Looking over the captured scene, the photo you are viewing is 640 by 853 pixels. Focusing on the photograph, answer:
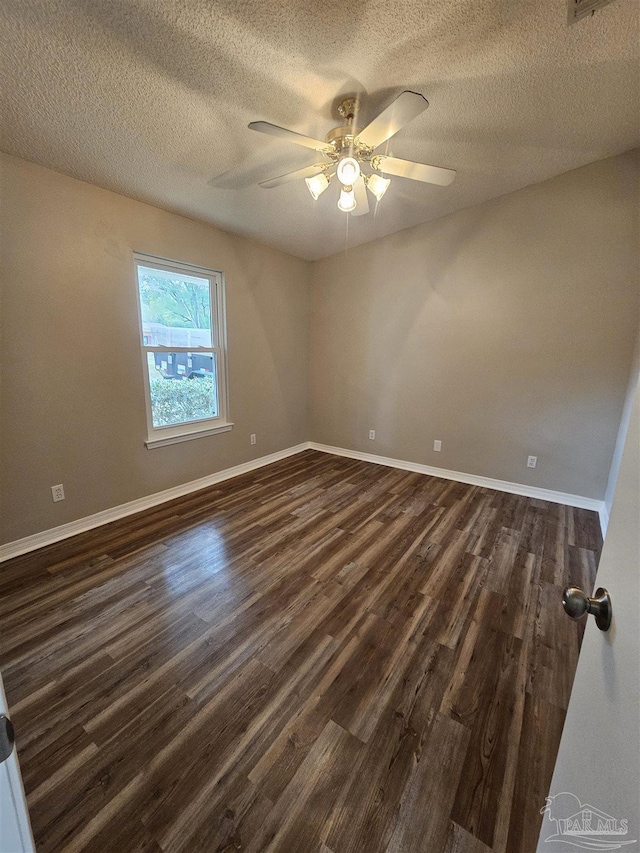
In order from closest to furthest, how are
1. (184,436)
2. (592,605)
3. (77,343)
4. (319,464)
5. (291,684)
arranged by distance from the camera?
(592,605)
(291,684)
(77,343)
(184,436)
(319,464)

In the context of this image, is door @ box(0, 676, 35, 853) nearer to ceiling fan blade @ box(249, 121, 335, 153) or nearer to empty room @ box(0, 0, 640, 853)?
empty room @ box(0, 0, 640, 853)

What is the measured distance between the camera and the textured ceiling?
132 cm

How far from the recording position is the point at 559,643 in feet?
5.12

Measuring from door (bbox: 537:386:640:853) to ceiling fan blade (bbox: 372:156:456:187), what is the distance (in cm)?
171

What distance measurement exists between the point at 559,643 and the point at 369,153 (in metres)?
2.68

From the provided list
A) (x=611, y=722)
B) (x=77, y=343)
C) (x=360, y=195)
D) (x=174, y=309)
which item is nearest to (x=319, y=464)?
(x=174, y=309)

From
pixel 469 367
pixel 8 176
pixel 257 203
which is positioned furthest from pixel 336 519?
pixel 8 176

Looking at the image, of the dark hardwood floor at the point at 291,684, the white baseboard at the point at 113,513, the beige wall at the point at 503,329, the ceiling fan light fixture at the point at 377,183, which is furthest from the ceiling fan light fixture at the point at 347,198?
the white baseboard at the point at 113,513

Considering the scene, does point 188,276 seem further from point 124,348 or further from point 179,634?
point 179,634

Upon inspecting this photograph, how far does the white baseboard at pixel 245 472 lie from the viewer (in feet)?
7.44

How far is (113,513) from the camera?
264 cm

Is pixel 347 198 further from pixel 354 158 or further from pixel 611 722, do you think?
pixel 611 722

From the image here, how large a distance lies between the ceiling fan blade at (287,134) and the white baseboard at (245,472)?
2.73m

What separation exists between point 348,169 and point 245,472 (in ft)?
9.65
